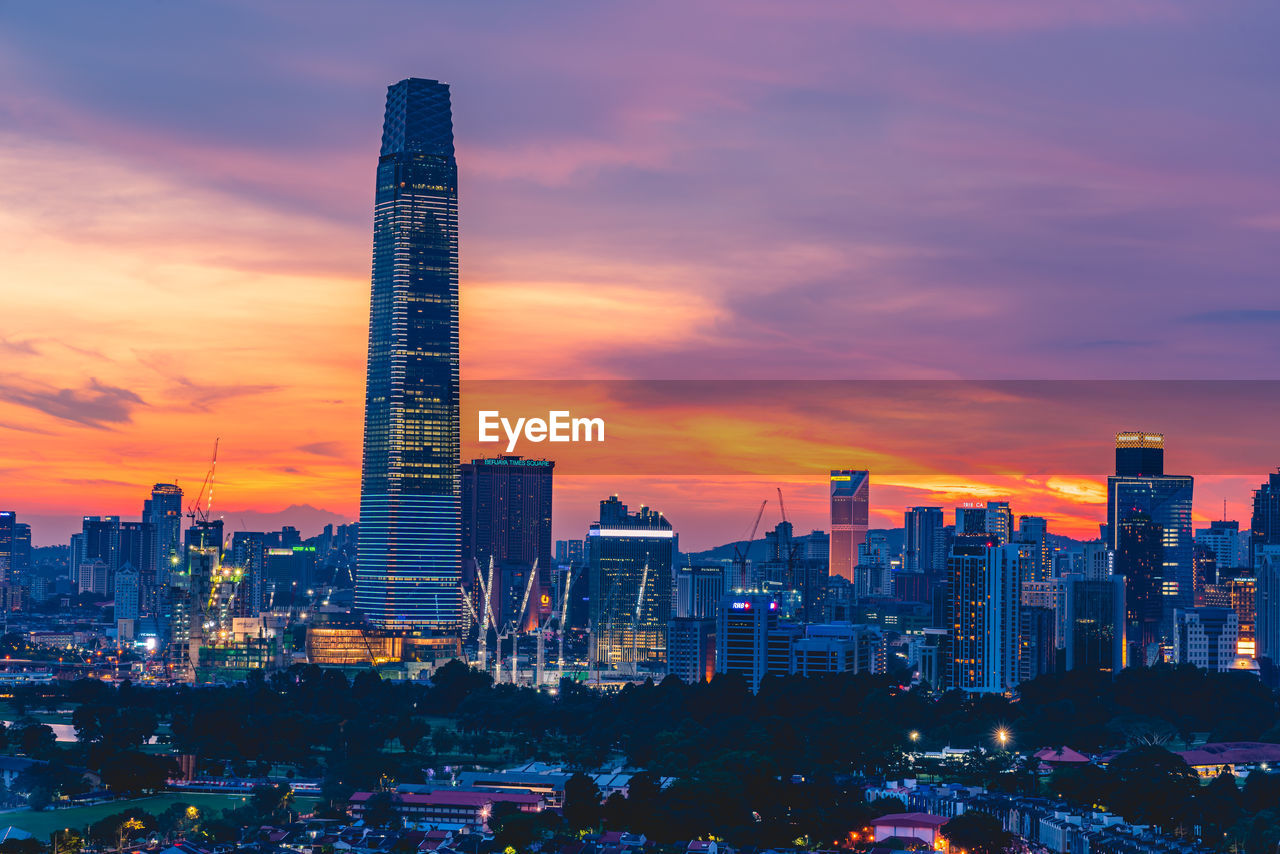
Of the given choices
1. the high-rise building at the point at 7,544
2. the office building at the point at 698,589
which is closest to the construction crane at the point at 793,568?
the office building at the point at 698,589

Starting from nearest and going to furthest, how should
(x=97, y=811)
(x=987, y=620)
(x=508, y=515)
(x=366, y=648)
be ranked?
(x=97, y=811), (x=987, y=620), (x=366, y=648), (x=508, y=515)

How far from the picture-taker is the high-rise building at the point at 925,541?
474ft

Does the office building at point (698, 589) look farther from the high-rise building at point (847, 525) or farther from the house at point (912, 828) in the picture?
the house at point (912, 828)

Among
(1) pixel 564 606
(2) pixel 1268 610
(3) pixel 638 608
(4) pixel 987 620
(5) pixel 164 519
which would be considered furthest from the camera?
(5) pixel 164 519

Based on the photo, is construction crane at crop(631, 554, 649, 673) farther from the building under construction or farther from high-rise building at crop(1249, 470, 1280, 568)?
high-rise building at crop(1249, 470, 1280, 568)

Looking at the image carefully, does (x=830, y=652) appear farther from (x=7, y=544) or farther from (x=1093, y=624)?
(x=7, y=544)

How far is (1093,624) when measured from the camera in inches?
3305

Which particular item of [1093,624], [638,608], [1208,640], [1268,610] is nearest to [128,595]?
[638,608]

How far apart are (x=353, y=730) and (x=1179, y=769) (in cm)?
2528

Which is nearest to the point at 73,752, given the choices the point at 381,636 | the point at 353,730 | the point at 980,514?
the point at 353,730

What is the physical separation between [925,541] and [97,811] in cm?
10761

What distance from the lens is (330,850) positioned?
137 ft

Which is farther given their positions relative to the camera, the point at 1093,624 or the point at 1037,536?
the point at 1037,536

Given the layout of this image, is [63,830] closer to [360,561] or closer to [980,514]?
[360,561]
